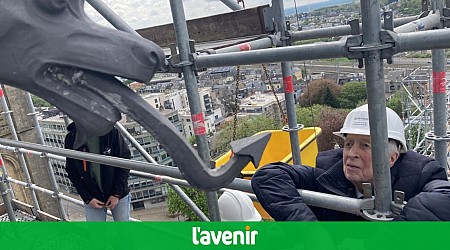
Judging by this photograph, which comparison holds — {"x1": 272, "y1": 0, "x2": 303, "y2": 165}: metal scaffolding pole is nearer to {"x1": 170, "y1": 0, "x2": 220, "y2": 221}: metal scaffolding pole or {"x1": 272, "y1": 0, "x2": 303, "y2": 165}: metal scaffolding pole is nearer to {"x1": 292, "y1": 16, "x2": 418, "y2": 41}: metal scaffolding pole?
{"x1": 292, "y1": 16, "x2": 418, "y2": 41}: metal scaffolding pole

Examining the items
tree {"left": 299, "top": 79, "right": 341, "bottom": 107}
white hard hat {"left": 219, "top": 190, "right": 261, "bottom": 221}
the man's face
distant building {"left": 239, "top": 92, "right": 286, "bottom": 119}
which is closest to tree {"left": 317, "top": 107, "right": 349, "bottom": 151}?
distant building {"left": 239, "top": 92, "right": 286, "bottom": 119}

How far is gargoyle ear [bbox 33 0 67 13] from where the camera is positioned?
2.93ft

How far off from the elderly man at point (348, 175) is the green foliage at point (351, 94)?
266cm

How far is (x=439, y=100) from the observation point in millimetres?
2146

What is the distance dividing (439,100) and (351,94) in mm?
2146

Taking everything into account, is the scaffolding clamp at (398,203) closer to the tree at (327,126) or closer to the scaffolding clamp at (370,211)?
the scaffolding clamp at (370,211)

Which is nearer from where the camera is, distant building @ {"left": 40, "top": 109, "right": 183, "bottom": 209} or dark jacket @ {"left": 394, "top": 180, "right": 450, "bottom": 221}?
dark jacket @ {"left": 394, "top": 180, "right": 450, "bottom": 221}

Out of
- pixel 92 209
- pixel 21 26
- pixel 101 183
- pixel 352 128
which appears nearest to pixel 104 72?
pixel 21 26

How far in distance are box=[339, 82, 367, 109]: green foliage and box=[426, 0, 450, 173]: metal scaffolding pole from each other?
1810 millimetres

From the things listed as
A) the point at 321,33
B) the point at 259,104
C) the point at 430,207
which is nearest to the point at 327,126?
the point at 259,104

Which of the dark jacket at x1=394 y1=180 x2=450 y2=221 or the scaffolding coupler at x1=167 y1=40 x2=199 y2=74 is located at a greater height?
the scaffolding coupler at x1=167 y1=40 x2=199 y2=74

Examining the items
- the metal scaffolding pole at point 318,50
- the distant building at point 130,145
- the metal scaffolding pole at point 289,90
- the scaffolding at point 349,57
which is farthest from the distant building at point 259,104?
the metal scaffolding pole at point 318,50

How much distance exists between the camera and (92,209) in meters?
2.37

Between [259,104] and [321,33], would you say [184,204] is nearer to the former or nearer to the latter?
[259,104]
